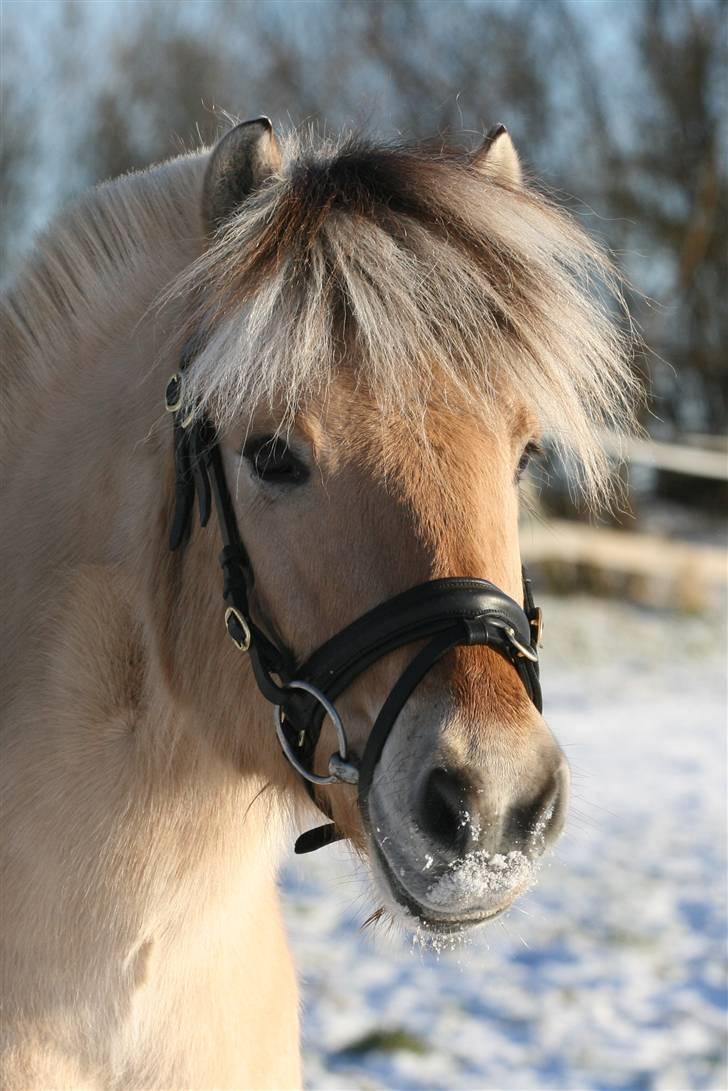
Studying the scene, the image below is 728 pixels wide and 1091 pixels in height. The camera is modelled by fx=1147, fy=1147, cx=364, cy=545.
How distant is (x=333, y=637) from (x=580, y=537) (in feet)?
37.0

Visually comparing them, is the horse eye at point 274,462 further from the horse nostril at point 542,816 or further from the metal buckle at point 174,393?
the horse nostril at point 542,816

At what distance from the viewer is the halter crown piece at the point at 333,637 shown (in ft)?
5.67

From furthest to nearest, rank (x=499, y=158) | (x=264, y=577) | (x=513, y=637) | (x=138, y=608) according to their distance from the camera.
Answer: (x=499, y=158), (x=138, y=608), (x=264, y=577), (x=513, y=637)

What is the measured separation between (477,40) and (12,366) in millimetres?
15789

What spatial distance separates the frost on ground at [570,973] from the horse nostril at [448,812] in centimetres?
34

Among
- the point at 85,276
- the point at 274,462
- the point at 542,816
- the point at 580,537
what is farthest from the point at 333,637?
the point at 580,537

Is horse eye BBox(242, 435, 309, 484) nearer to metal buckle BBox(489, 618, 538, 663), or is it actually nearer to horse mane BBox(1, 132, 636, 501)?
horse mane BBox(1, 132, 636, 501)

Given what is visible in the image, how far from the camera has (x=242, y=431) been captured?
76.7 inches

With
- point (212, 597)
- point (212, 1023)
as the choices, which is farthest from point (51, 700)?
point (212, 1023)

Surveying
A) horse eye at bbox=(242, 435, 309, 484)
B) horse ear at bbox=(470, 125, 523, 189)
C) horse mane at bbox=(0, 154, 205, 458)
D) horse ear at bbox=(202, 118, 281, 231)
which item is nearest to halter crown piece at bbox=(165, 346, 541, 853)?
horse eye at bbox=(242, 435, 309, 484)

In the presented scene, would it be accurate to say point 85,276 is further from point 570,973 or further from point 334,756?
point 570,973

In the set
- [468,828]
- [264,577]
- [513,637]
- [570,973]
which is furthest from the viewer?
[570,973]

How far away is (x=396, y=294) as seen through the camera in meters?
1.88

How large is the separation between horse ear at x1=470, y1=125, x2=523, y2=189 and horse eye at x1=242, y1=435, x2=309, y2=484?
766mm
